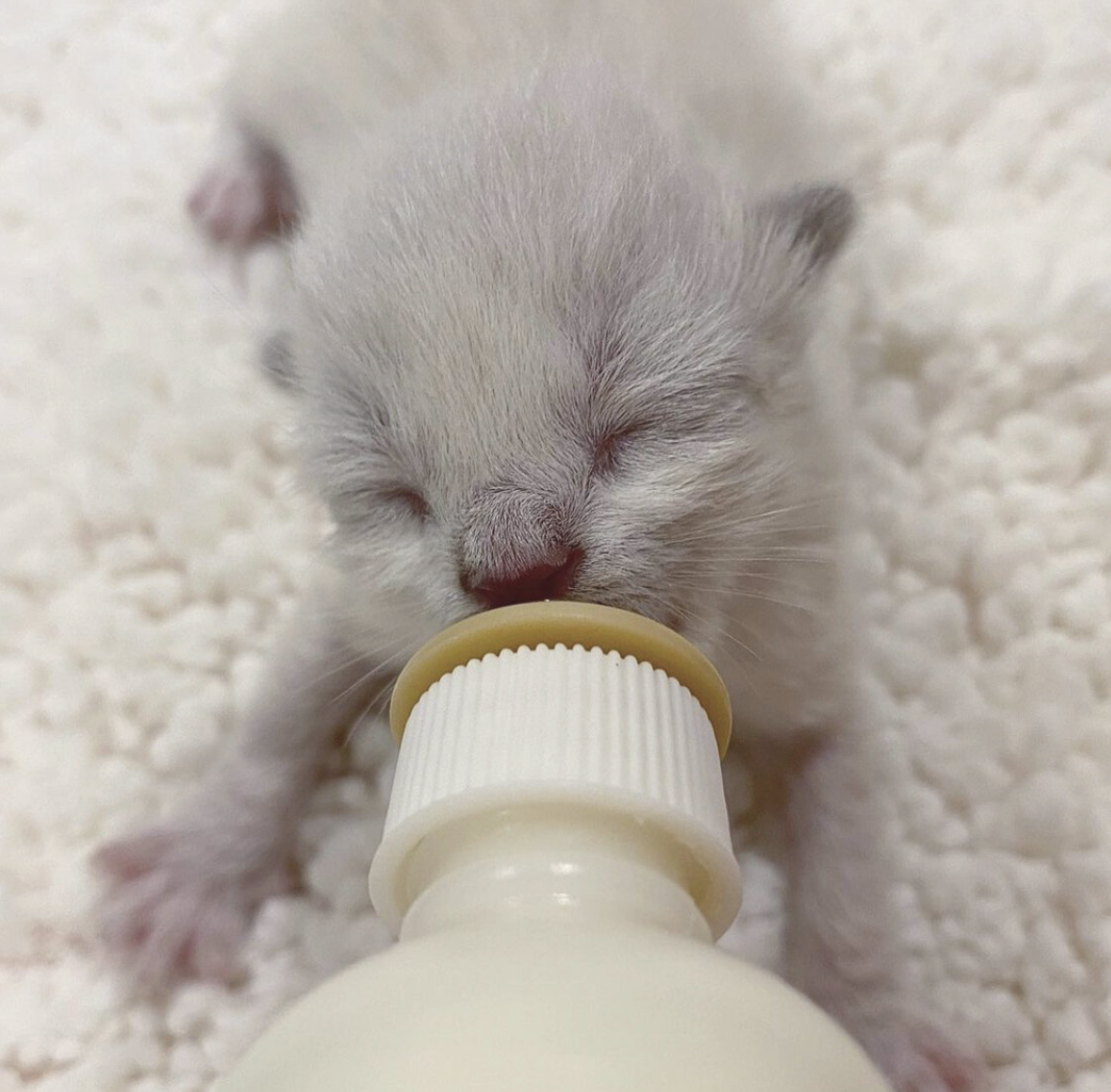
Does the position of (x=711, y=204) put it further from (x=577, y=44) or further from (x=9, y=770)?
(x=9, y=770)

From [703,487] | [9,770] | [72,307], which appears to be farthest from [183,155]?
[703,487]

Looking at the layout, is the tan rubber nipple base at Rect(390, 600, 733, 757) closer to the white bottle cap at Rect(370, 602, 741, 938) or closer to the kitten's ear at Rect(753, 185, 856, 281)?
the white bottle cap at Rect(370, 602, 741, 938)

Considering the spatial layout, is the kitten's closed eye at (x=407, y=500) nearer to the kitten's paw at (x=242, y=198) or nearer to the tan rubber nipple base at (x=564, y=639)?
the tan rubber nipple base at (x=564, y=639)

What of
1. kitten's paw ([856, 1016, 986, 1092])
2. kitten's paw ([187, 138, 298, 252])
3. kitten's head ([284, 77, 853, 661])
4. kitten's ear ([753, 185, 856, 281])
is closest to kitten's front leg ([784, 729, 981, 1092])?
kitten's paw ([856, 1016, 986, 1092])

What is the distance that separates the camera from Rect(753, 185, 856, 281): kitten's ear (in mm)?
938

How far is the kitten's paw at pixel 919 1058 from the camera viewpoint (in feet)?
3.12

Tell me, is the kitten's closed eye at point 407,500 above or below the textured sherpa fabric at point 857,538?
above

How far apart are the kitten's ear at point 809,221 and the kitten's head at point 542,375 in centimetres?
4

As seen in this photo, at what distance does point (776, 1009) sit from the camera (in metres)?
0.53

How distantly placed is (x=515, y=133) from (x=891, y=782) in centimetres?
67

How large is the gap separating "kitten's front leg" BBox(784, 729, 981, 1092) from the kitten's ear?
16.9 inches

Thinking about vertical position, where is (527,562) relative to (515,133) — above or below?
below

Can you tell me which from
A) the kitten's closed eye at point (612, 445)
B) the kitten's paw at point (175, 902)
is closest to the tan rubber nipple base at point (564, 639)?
the kitten's closed eye at point (612, 445)

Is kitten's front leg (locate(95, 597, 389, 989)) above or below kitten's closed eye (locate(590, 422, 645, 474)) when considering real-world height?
below
